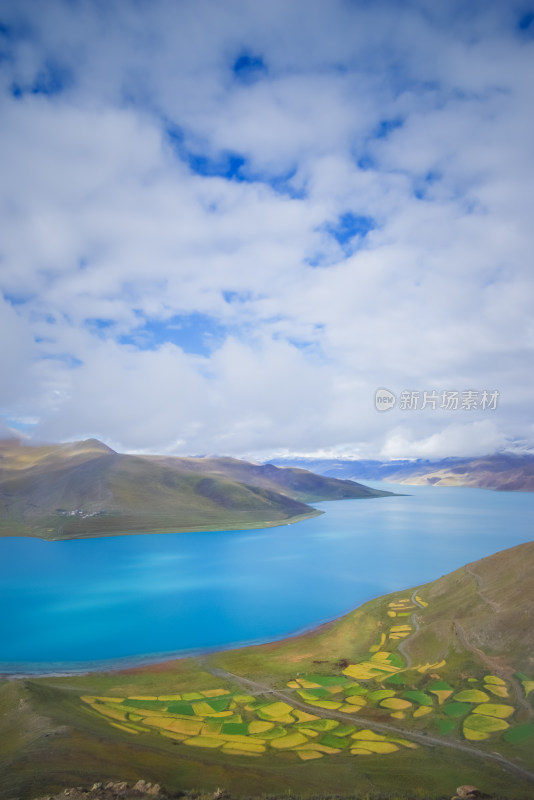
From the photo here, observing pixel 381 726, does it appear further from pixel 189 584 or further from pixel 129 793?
pixel 189 584

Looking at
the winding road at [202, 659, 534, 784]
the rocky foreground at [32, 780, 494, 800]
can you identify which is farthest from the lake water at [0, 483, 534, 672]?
the rocky foreground at [32, 780, 494, 800]

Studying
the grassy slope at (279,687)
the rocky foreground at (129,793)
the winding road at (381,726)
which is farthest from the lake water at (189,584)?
the rocky foreground at (129,793)

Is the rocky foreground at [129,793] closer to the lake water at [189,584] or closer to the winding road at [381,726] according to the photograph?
the winding road at [381,726]

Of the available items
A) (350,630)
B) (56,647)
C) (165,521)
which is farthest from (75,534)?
(350,630)

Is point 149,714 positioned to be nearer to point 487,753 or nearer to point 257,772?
point 257,772

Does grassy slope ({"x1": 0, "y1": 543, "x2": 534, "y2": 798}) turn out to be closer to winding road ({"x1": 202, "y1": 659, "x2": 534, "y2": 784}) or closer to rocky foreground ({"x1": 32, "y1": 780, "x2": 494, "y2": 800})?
winding road ({"x1": 202, "y1": 659, "x2": 534, "y2": 784})
